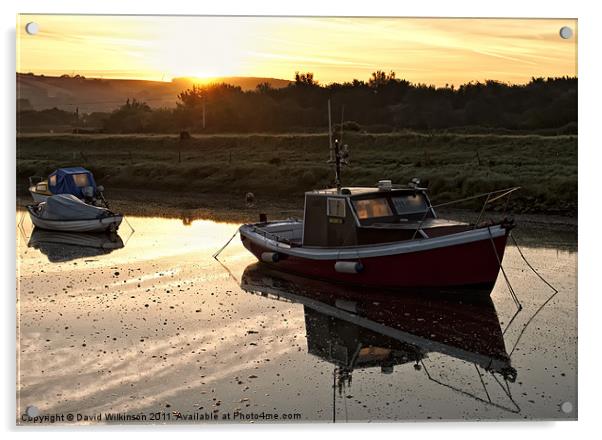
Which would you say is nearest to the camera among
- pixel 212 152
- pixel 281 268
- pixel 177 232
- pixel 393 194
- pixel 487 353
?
pixel 487 353

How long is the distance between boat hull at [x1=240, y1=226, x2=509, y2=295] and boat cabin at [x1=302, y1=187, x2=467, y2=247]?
1.53 feet

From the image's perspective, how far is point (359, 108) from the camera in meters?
25.8

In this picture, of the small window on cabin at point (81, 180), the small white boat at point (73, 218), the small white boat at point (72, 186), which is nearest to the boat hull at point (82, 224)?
the small white boat at point (73, 218)

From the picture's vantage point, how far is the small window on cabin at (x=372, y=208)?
15.6m

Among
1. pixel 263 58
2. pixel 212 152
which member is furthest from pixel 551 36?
pixel 212 152

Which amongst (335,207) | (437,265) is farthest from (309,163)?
(437,265)

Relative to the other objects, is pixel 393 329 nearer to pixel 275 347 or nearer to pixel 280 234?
pixel 275 347

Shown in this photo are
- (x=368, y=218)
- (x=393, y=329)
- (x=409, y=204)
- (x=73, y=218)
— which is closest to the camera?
(x=393, y=329)

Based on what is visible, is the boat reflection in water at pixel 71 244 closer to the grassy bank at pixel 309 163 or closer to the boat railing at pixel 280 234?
the grassy bank at pixel 309 163

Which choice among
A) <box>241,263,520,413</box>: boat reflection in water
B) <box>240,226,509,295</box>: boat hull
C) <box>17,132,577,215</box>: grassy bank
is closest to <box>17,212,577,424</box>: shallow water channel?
<box>241,263,520,413</box>: boat reflection in water

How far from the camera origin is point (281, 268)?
1738cm

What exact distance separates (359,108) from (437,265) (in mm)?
12426

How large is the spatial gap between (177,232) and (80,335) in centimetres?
1026
